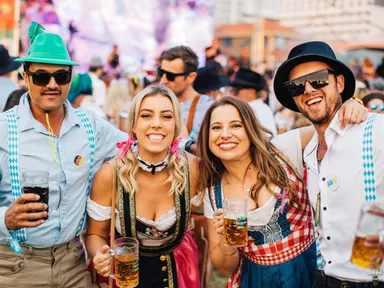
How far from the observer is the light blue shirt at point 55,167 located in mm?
2477

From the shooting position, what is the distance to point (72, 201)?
261 centimetres

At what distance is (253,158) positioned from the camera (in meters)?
2.78

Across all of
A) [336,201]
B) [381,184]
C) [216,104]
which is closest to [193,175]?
[216,104]

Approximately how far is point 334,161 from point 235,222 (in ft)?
2.03

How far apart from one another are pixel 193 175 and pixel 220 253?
527 millimetres

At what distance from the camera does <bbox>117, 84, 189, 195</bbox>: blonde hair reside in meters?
2.67

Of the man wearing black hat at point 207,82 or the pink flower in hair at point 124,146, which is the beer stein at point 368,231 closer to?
the pink flower in hair at point 124,146

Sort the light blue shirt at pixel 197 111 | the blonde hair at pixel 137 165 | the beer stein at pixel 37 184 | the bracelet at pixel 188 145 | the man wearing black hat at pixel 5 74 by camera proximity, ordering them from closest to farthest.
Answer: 1. the beer stein at pixel 37 184
2. the blonde hair at pixel 137 165
3. the bracelet at pixel 188 145
4. the light blue shirt at pixel 197 111
5. the man wearing black hat at pixel 5 74

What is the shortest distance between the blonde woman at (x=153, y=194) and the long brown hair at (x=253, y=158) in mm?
122

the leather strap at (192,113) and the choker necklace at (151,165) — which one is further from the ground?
the leather strap at (192,113)

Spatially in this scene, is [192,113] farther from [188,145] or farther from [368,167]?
[368,167]

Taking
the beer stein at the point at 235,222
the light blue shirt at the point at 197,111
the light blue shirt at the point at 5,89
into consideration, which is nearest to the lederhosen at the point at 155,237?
the beer stein at the point at 235,222

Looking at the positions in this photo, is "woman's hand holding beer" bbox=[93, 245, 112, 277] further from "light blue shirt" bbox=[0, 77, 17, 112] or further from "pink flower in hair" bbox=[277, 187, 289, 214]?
"light blue shirt" bbox=[0, 77, 17, 112]

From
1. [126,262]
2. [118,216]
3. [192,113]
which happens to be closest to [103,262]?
[126,262]
